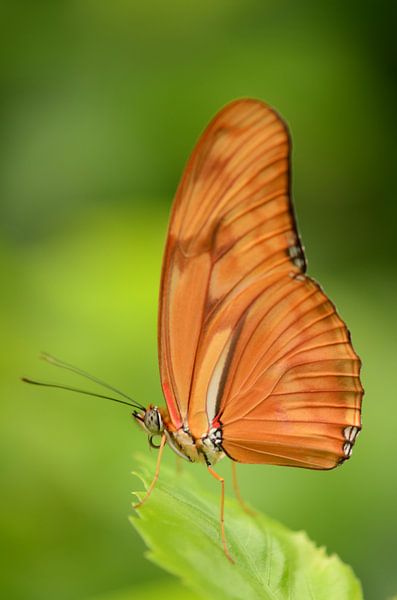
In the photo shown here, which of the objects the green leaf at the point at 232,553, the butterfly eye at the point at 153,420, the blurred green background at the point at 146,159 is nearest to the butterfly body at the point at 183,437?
the butterfly eye at the point at 153,420

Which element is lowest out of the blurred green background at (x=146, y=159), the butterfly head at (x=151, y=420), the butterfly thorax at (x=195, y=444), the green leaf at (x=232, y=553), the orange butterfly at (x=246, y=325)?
the green leaf at (x=232, y=553)

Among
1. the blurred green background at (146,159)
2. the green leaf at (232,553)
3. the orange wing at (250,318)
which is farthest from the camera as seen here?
the blurred green background at (146,159)

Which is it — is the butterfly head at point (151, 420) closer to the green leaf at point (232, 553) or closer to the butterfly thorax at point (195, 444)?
the butterfly thorax at point (195, 444)

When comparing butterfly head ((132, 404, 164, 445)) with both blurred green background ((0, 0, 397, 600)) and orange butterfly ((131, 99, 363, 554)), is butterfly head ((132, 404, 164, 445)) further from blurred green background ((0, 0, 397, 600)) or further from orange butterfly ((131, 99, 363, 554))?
blurred green background ((0, 0, 397, 600))

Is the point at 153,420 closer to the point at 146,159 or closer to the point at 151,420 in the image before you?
the point at 151,420

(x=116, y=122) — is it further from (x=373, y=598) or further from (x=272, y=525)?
(x=272, y=525)

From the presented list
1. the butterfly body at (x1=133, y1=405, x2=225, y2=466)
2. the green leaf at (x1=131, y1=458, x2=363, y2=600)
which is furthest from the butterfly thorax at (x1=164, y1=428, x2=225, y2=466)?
the green leaf at (x1=131, y1=458, x2=363, y2=600)

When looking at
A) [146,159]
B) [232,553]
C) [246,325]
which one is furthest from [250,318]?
[146,159]
